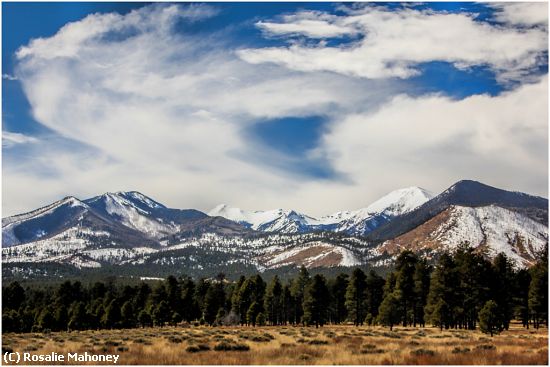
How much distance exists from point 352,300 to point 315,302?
8676mm

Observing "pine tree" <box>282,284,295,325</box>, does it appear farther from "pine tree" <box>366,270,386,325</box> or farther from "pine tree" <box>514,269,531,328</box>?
"pine tree" <box>514,269,531,328</box>

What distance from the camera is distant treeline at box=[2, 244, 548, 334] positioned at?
6725cm

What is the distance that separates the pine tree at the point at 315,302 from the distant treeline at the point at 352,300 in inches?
7.3

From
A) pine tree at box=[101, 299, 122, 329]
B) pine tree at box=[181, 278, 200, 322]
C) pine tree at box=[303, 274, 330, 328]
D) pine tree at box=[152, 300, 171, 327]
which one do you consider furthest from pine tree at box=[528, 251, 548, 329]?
pine tree at box=[101, 299, 122, 329]

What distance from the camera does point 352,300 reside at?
92.1m

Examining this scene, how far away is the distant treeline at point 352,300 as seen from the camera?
221 ft

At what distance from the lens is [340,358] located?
26234 millimetres

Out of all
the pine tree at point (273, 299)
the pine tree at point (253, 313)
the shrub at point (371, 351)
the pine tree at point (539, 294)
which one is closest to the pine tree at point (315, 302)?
the pine tree at point (253, 313)

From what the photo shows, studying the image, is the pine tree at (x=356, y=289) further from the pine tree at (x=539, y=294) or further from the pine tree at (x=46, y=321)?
the pine tree at (x=46, y=321)

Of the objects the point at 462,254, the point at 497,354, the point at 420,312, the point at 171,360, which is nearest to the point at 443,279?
the point at 462,254

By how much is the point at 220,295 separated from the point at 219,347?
79.4 meters

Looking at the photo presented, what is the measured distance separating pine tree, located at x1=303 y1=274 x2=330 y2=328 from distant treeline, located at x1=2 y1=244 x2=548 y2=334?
0.61 ft

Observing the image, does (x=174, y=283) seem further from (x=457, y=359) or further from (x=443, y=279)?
(x=457, y=359)

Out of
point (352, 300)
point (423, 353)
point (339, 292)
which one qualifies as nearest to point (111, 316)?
point (352, 300)
